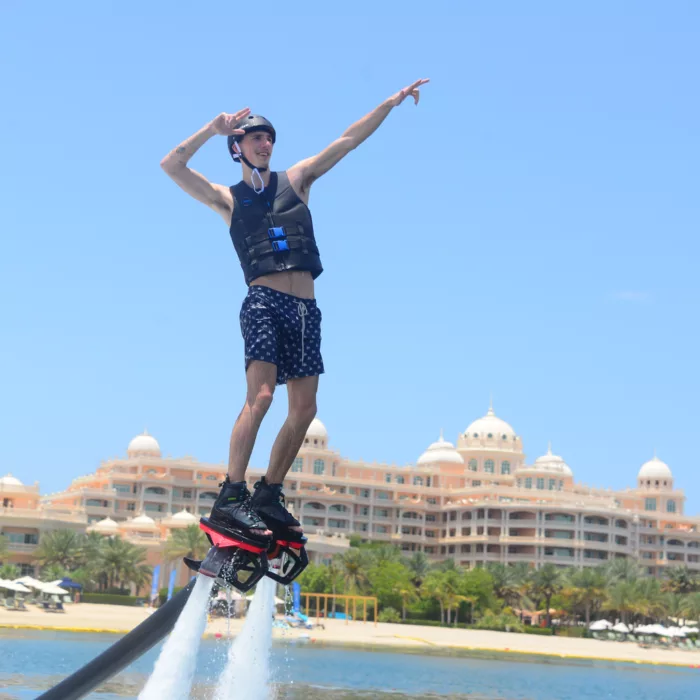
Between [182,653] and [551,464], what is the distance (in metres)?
147

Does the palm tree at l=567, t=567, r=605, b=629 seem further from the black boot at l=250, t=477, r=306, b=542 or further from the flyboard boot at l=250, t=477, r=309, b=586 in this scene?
the black boot at l=250, t=477, r=306, b=542

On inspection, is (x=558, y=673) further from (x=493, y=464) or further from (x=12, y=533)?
(x=493, y=464)

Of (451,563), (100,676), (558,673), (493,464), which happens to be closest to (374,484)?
(493,464)

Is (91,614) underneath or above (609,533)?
underneath

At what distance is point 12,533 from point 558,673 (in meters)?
64.6

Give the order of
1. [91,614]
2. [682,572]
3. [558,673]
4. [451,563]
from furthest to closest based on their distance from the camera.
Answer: [682,572], [451,563], [91,614], [558,673]

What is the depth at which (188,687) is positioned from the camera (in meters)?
Answer: 7.35

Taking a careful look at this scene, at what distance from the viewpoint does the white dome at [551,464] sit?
5837 inches

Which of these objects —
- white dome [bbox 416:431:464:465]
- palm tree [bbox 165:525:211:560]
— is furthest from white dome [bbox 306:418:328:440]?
palm tree [bbox 165:525:211:560]

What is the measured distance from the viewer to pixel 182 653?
23.8ft

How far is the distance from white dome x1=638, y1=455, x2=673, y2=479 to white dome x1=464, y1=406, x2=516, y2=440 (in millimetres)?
21499

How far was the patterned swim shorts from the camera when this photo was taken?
7461 mm

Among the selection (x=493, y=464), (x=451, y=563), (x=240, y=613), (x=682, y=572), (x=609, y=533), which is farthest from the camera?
(x=493, y=464)

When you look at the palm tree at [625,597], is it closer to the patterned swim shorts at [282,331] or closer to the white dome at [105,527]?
the white dome at [105,527]
